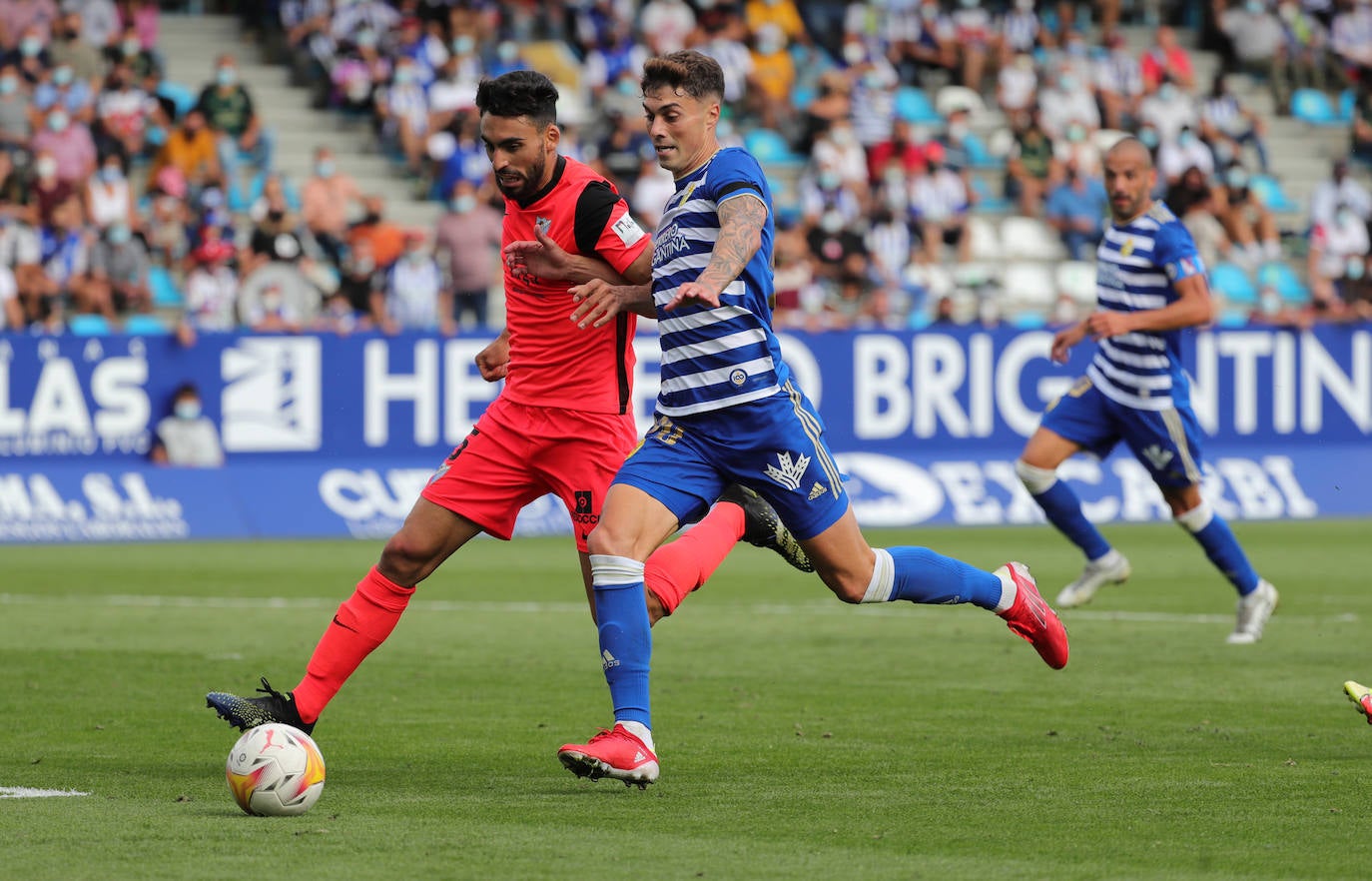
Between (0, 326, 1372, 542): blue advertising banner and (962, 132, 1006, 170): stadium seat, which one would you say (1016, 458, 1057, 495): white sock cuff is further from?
(962, 132, 1006, 170): stadium seat

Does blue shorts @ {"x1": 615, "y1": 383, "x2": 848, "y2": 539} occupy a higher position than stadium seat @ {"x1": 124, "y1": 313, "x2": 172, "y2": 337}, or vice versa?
blue shorts @ {"x1": 615, "y1": 383, "x2": 848, "y2": 539}

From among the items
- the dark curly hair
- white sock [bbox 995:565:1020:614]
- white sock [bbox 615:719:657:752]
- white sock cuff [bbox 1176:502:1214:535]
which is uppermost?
the dark curly hair

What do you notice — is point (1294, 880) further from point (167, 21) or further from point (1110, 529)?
point (167, 21)

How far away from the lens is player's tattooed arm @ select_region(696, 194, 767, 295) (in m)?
6.23

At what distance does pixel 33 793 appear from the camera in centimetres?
624

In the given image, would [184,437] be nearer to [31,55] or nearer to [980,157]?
[31,55]

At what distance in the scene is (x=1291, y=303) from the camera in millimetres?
26078

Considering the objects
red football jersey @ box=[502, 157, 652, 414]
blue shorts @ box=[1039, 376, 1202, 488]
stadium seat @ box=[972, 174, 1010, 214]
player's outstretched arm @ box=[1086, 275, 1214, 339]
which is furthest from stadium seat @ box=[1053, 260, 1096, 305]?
red football jersey @ box=[502, 157, 652, 414]

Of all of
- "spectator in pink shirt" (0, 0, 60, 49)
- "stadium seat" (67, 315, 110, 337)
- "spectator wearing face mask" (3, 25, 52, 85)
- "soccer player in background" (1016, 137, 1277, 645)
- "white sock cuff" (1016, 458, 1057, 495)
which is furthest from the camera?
"spectator in pink shirt" (0, 0, 60, 49)

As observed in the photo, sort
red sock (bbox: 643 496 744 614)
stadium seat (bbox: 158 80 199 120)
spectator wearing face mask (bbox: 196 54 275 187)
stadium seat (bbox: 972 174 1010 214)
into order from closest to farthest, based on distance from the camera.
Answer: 1. red sock (bbox: 643 496 744 614)
2. spectator wearing face mask (bbox: 196 54 275 187)
3. stadium seat (bbox: 158 80 199 120)
4. stadium seat (bbox: 972 174 1010 214)

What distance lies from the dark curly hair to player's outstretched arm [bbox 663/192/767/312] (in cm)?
77

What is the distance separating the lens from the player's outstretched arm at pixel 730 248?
6.14 metres

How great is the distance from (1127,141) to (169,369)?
10.9 meters

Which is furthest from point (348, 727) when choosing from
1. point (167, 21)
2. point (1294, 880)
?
point (167, 21)
